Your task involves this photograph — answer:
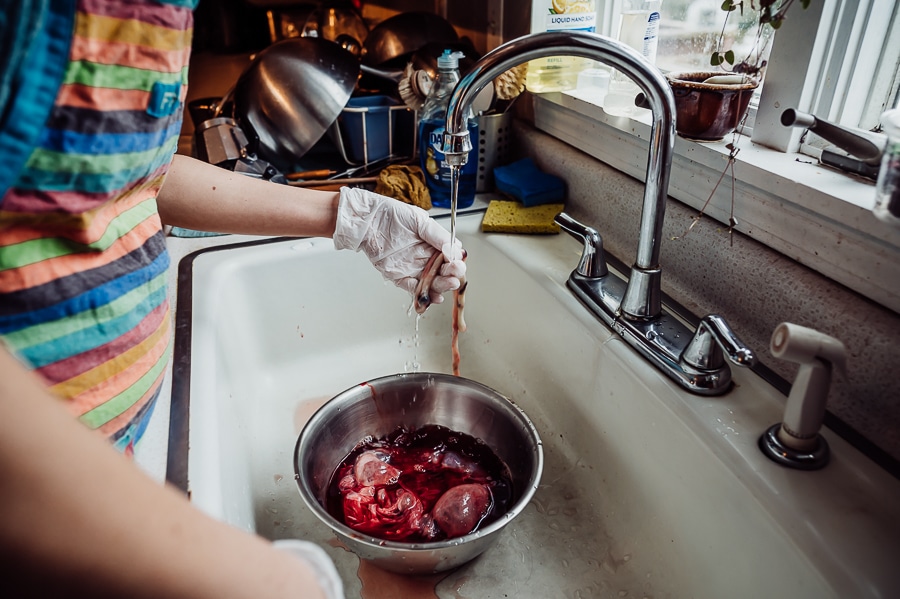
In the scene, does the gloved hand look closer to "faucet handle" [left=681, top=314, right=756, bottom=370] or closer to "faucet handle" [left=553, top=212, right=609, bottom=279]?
"faucet handle" [left=553, top=212, right=609, bottom=279]

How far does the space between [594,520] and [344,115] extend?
909 millimetres

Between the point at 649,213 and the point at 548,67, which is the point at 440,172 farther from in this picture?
the point at 649,213

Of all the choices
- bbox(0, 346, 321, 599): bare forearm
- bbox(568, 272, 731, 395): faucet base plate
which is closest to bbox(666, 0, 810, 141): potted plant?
bbox(568, 272, 731, 395): faucet base plate

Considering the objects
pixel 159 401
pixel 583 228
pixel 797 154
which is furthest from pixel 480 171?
pixel 159 401

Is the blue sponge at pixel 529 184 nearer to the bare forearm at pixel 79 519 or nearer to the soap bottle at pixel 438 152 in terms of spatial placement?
the soap bottle at pixel 438 152

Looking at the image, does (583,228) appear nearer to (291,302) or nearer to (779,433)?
(779,433)

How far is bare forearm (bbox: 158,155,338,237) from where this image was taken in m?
0.75

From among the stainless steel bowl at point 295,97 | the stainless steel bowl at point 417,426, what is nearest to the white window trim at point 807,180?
the stainless steel bowl at point 417,426

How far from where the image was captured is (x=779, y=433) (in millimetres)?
605

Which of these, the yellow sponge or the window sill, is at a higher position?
the window sill

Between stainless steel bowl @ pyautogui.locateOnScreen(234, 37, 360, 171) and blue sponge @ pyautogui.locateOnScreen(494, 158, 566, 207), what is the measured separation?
0.35m

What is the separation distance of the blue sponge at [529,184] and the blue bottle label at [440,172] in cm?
6

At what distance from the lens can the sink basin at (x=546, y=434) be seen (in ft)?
1.83

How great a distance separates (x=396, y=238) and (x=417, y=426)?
28cm
